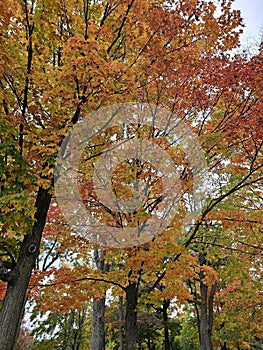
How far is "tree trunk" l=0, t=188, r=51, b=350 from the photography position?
4602mm

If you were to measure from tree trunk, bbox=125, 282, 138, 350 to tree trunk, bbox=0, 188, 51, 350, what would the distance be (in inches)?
99.3

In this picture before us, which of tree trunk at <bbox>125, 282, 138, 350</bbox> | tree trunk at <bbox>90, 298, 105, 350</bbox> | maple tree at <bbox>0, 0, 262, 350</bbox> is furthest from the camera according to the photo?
tree trunk at <bbox>90, 298, 105, 350</bbox>

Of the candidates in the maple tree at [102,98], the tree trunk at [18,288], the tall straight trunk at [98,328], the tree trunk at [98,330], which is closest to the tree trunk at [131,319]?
the maple tree at [102,98]

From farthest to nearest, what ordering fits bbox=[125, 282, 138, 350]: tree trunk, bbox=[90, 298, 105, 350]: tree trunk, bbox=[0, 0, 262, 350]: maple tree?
bbox=[90, 298, 105, 350]: tree trunk, bbox=[125, 282, 138, 350]: tree trunk, bbox=[0, 0, 262, 350]: maple tree

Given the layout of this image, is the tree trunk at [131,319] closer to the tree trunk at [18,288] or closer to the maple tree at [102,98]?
the maple tree at [102,98]

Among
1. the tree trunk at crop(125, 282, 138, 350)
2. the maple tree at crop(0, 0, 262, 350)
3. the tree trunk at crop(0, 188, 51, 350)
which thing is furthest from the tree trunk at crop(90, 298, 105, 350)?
the tree trunk at crop(0, 188, 51, 350)

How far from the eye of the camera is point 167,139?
6.28 meters

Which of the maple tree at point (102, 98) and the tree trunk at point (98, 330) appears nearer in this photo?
the maple tree at point (102, 98)

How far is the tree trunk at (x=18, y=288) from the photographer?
15.1ft

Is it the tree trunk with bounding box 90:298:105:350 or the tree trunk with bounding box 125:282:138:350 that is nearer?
the tree trunk with bounding box 125:282:138:350

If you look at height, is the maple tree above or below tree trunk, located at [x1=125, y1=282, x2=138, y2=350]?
above

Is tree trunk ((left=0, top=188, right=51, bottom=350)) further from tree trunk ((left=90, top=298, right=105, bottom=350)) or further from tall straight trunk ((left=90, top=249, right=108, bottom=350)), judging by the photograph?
tree trunk ((left=90, top=298, right=105, bottom=350))

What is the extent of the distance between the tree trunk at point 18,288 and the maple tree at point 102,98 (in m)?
0.02

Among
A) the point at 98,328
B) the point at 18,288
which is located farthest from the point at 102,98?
the point at 98,328
